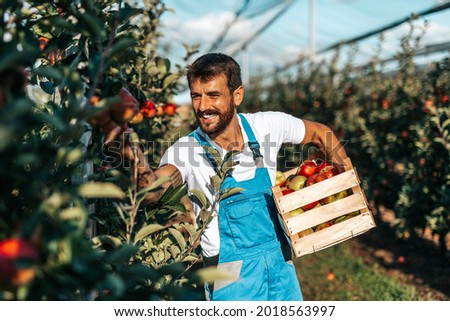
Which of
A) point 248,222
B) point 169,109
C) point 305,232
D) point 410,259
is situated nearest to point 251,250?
point 248,222

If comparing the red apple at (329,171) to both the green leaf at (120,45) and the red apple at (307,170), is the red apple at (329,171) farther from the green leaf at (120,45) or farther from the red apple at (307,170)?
the green leaf at (120,45)

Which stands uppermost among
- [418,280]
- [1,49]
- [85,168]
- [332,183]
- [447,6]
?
[447,6]

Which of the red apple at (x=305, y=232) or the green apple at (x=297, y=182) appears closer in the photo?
the red apple at (x=305, y=232)

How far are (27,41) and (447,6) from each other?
4333mm

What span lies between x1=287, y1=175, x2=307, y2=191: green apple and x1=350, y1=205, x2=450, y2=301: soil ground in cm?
187

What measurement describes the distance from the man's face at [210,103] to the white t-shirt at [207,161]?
0.26 ft

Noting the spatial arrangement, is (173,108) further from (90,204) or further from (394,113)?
(394,113)

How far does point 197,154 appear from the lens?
6.63 feet

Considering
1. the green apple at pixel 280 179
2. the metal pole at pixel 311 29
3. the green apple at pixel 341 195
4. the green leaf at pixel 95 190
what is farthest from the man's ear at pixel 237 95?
the metal pole at pixel 311 29

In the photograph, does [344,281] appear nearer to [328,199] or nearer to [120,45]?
[328,199]

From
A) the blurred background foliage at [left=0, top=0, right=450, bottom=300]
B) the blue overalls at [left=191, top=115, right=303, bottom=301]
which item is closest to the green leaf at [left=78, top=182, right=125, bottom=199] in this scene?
the blurred background foliage at [left=0, top=0, right=450, bottom=300]

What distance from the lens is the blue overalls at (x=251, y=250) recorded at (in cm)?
196

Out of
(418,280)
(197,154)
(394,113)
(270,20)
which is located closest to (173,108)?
(197,154)

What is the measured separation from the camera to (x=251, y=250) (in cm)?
199
